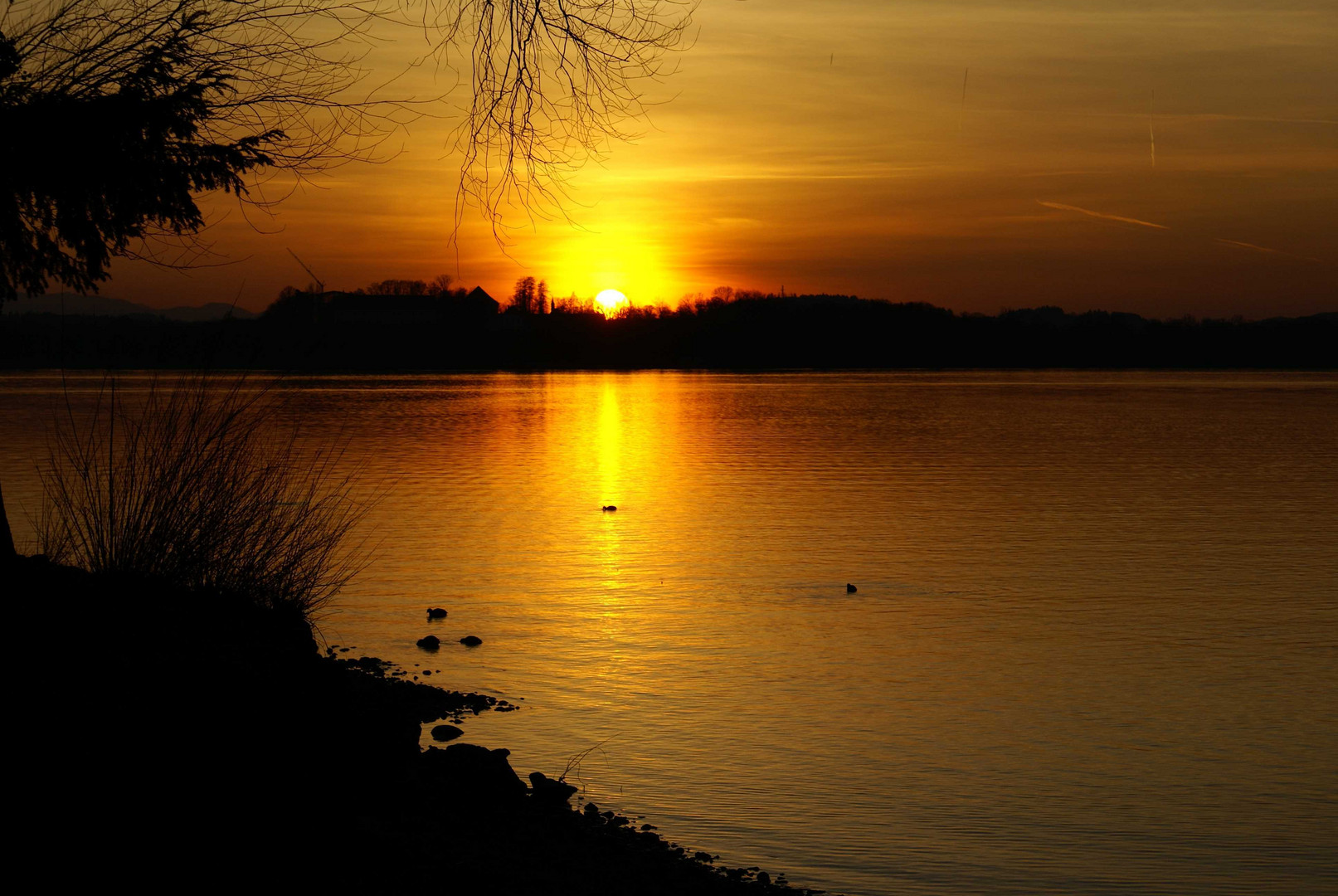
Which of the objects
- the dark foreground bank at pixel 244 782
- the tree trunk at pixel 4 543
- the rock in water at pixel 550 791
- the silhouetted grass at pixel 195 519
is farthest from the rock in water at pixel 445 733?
the tree trunk at pixel 4 543

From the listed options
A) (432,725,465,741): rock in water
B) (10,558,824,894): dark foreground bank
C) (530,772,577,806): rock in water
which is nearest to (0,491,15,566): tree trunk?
(10,558,824,894): dark foreground bank

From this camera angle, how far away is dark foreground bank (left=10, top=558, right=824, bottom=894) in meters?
6.14

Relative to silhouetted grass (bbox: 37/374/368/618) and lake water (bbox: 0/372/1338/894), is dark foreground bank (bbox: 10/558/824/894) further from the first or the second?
lake water (bbox: 0/372/1338/894)

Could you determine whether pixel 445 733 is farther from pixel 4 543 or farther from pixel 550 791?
pixel 4 543

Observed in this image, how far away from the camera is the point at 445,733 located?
11367 millimetres

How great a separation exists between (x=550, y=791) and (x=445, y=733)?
2135mm

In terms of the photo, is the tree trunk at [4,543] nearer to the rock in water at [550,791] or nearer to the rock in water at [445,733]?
the rock in water at [445,733]

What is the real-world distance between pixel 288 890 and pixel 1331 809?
899 centimetres

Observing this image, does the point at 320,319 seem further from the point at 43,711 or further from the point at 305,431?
the point at 305,431

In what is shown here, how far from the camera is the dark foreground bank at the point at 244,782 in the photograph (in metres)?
6.14

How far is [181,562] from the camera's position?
1106cm

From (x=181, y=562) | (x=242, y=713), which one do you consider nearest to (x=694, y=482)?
(x=181, y=562)

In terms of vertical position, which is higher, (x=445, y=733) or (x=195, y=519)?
(x=195, y=519)

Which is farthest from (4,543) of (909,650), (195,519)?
(909,650)
